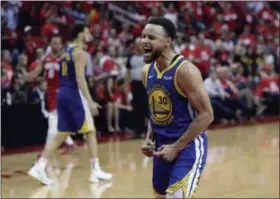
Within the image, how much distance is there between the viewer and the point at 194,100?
496 centimetres

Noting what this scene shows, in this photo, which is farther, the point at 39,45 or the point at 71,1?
the point at 71,1

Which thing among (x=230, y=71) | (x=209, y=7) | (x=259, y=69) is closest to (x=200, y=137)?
(x=230, y=71)

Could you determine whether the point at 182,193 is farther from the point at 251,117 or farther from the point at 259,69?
the point at 259,69

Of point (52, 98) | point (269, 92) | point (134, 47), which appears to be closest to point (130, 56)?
point (134, 47)

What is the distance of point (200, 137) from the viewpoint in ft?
17.0

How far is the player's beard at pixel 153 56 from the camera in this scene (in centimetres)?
495

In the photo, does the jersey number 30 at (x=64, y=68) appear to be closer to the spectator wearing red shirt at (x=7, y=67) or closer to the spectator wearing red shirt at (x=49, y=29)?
the spectator wearing red shirt at (x=7, y=67)

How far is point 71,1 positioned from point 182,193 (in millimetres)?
13730

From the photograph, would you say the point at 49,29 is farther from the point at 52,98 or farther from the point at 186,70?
the point at 186,70

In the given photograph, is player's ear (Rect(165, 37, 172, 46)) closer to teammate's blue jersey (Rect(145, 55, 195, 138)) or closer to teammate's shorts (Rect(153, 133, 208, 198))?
teammate's blue jersey (Rect(145, 55, 195, 138))

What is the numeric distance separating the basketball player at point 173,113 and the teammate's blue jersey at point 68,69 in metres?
3.69

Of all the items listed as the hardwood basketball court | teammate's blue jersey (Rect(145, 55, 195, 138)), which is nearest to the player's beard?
teammate's blue jersey (Rect(145, 55, 195, 138))

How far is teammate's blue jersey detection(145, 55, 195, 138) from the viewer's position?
503cm

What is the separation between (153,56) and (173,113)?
43 centimetres
